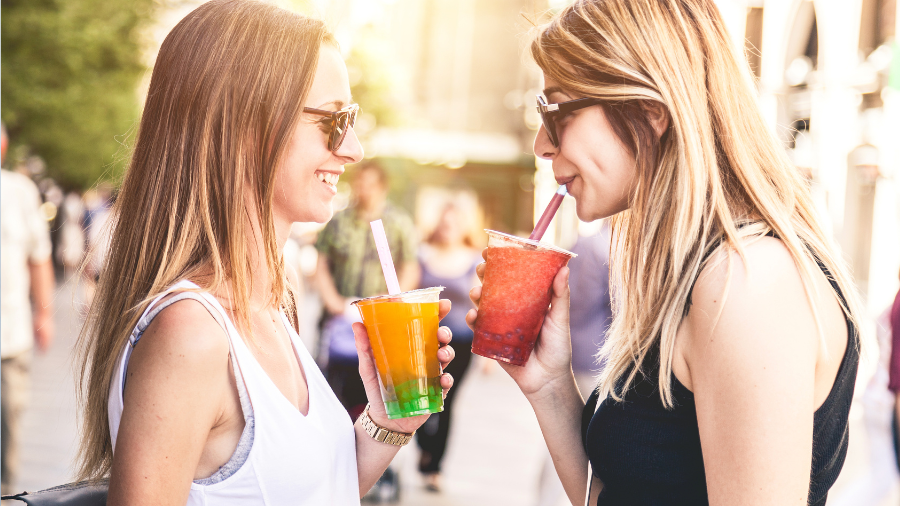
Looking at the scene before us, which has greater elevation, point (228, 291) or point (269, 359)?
point (228, 291)

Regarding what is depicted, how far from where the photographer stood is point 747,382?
4.33 ft

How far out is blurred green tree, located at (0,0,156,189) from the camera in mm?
13273

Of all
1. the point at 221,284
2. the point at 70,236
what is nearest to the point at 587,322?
the point at 221,284

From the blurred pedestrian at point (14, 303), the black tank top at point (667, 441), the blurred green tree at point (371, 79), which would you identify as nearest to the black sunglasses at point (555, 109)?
the black tank top at point (667, 441)

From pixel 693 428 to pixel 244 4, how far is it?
1375 millimetres

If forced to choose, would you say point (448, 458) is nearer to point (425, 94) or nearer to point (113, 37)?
point (113, 37)

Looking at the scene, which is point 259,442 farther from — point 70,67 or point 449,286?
point 70,67

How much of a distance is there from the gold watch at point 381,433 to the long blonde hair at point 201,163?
52 centimetres

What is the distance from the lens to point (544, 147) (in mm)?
1854

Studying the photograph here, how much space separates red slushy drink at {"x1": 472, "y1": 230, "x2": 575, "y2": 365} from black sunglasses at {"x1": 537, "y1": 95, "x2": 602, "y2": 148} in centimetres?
29

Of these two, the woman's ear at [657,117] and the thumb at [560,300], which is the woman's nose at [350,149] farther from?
the woman's ear at [657,117]

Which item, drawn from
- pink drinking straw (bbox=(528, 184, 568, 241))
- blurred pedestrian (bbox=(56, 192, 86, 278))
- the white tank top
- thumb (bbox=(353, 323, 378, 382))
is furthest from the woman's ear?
blurred pedestrian (bbox=(56, 192, 86, 278))

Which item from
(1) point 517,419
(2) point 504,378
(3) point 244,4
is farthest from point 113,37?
(3) point 244,4

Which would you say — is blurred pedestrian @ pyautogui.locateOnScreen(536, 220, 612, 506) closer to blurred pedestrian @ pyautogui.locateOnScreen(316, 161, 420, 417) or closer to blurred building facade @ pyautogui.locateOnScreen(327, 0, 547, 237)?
blurred pedestrian @ pyautogui.locateOnScreen(316, 161, 420, 417)
